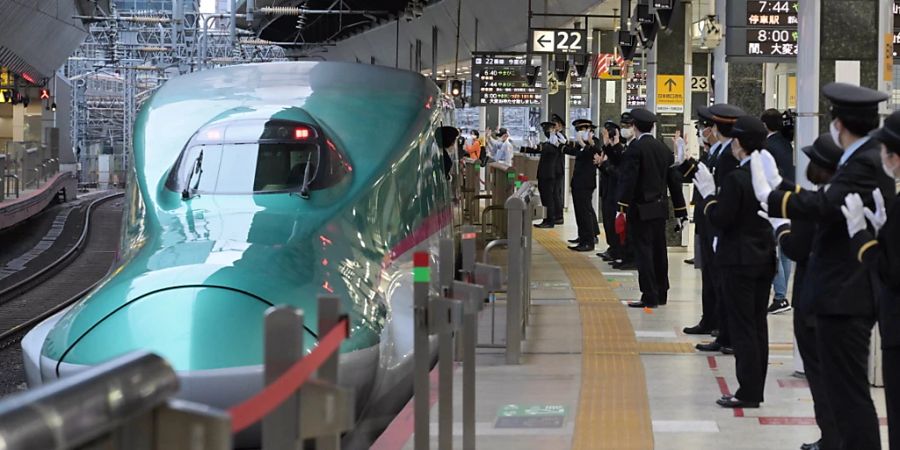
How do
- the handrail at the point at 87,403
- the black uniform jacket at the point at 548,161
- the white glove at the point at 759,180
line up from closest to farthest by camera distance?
the handrail at the point at 87,403
the white glove at the point at 759,180
the black uniform jacket at the point at 548,161

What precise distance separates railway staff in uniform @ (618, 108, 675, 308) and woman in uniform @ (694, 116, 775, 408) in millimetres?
4753

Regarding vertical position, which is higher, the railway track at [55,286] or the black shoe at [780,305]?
the black shoe at [780,305]

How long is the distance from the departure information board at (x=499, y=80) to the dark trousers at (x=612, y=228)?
45.8ft

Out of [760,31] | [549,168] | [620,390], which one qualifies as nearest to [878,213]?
[620,390]

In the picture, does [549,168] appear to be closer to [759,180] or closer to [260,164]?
[260,164]

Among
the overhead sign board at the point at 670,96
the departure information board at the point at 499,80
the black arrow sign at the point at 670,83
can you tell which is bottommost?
the overhead sign board at the point at 670,96

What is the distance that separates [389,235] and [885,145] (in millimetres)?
4208

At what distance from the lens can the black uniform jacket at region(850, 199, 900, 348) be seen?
16.9 feet

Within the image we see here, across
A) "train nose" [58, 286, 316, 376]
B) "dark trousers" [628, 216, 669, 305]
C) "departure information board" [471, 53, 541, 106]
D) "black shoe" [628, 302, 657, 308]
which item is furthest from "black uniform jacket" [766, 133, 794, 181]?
"departure information board" [471, 53, 541, 106]

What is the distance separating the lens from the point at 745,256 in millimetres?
8047

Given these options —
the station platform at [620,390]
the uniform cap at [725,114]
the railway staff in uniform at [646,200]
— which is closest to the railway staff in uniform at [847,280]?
the station platform at [620,390]

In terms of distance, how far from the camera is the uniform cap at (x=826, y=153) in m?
6.60

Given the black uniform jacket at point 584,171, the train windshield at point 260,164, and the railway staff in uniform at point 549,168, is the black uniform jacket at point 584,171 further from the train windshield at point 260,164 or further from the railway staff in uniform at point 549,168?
the train windshield at point 260,164

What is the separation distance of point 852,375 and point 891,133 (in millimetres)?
1359
